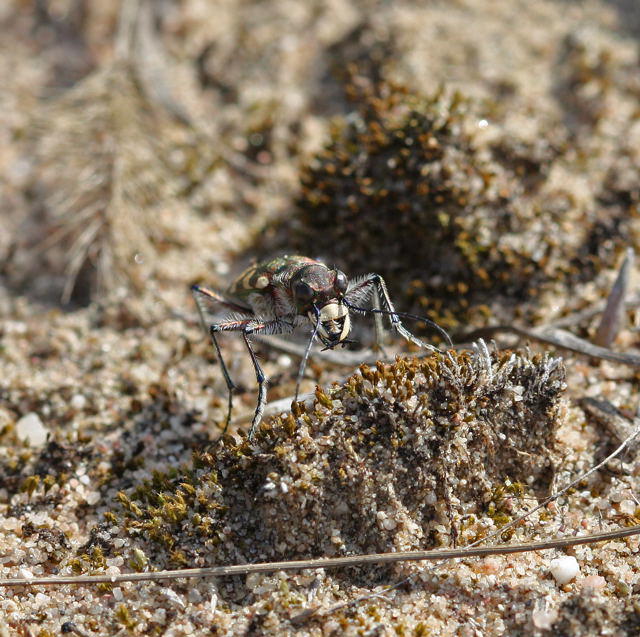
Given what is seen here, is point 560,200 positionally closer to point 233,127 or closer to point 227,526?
point 233,127

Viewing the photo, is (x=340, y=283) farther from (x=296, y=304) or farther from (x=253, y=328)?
(x=253, y=328)

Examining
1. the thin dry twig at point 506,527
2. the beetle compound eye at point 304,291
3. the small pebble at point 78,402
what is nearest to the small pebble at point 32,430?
the small pebble at point 78,402

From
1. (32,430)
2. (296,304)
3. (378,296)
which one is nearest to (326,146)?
(378,296)

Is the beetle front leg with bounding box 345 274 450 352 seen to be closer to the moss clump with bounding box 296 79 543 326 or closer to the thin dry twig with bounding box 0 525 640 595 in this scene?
the moss clump with bounding box 296 79 543 326

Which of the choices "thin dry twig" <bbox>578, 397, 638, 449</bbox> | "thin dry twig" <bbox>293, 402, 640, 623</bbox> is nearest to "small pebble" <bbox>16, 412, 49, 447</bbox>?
"thin dry twig" <bbox>293, 402, 640, 623</bbox>

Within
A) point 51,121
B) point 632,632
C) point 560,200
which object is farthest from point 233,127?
point 632,632

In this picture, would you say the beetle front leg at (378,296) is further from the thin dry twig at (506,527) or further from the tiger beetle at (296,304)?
the thin dry twig at (506,527)
